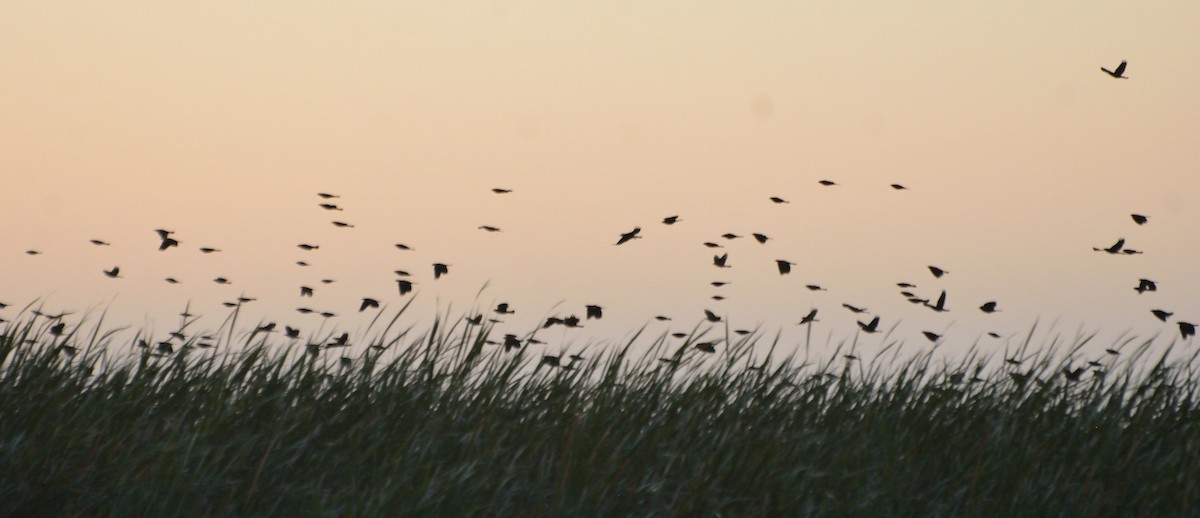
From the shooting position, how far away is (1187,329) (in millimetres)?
9305

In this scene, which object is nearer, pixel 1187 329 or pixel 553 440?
pixel 553 440

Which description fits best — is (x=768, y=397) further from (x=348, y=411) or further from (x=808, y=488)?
(x=348, y=411)

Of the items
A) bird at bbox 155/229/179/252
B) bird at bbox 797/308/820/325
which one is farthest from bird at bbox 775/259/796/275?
bird at bbox 155/229/179/252

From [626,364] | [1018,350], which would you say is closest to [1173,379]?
→ [1018,350]

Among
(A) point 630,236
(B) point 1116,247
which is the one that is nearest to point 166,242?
(A) point 630,236

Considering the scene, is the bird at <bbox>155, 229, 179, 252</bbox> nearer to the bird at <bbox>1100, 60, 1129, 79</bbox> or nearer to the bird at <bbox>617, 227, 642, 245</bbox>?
the bird at <bbox>617, 227, 642, 245</bbox>

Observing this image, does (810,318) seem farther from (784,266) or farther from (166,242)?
(166,242)

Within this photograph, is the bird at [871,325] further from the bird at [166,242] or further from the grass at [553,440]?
the bird at [166,242]

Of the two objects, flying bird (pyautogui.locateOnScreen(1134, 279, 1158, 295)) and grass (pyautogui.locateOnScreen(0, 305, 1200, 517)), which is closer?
grass (pyautogui.locateOnScreen(0, 305, 1200, 517))

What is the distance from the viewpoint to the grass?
20.6 ft

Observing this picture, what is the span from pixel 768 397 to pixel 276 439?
304cm

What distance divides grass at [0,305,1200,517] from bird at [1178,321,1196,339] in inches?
28.7

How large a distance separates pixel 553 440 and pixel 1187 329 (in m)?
5.02

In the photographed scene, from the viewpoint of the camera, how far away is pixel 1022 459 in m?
7.75
